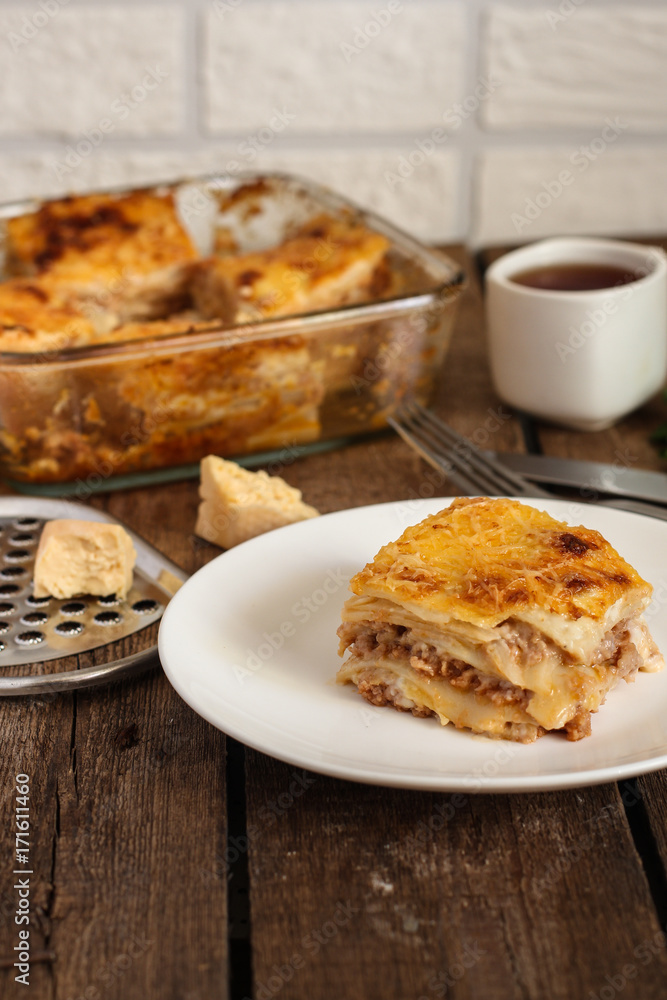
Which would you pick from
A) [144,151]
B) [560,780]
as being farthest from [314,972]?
[144,151]

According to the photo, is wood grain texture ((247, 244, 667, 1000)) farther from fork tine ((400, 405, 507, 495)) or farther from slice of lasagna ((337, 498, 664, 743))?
fork tine ((400, 405, 507, 495))

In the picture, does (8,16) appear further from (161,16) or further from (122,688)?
(122,688)

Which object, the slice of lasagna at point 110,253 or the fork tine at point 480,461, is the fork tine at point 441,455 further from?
the slice of lasagna at point 110,253

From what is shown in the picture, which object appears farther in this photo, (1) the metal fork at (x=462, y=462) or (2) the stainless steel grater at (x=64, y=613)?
(1) the metal fork at (x=462, y=462)

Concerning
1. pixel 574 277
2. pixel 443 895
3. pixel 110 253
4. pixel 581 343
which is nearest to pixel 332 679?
pixel 443 895

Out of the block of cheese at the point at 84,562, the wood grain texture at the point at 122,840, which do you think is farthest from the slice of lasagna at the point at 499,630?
the block of cheese at the point at 84,562

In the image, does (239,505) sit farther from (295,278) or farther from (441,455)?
(295,278)

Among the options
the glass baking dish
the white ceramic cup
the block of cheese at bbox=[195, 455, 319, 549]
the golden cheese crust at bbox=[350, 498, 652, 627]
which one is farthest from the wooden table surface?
the white ceramic cup

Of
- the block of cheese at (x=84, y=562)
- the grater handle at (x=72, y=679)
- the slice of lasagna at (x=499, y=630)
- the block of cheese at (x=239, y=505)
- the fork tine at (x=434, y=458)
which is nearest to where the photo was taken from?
the slice of lasagna at (x=499, y=630)

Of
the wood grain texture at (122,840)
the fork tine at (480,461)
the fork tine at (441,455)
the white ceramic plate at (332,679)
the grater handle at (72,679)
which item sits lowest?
the wood grain texture at (122,840)
